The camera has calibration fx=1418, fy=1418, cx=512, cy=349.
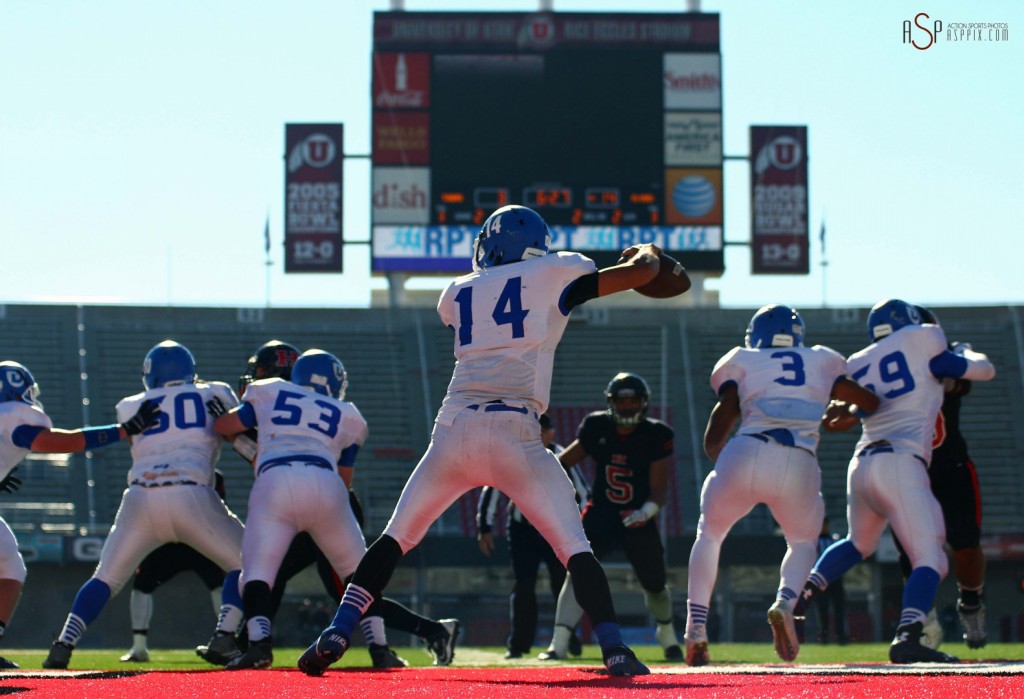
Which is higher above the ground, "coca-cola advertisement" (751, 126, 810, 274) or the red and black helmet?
"coca-cola advertisement" (751, 126, 810, 274)

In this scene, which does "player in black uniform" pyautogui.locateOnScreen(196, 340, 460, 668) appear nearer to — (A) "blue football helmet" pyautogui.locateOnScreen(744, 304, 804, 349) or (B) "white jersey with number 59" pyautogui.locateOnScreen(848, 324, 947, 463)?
(A) "blue football helmet" pyautogui.locateOnScreen(744, 304, 804, 349)

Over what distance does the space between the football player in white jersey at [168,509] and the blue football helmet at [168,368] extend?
11cm

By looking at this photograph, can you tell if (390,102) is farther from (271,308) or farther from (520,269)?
(520,269)

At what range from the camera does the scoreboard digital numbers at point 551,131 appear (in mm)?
25141

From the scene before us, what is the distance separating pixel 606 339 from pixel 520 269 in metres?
25.0

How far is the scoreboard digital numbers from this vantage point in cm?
2514

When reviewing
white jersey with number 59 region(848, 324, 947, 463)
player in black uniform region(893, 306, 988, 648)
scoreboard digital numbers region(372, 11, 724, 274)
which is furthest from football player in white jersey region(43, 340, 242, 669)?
scoreboard digital numbers region(372, 11, 724, 274)

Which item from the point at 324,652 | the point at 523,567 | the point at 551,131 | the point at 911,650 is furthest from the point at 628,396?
the point at 551,131

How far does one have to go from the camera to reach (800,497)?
7090mm

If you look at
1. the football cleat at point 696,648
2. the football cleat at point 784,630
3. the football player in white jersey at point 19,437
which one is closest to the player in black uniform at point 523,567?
the football cleat at point 696,648

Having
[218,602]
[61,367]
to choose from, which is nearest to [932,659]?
[218,602]

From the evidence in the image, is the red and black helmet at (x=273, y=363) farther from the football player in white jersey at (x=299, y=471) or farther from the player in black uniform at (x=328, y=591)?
the football player in white jersey at (x=299, y=471)

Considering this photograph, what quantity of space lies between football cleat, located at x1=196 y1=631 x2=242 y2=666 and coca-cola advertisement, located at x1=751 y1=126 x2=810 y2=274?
72.7 ft

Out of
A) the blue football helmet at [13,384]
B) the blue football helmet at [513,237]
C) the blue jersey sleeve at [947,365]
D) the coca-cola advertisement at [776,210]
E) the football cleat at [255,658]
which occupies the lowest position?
the football cleat at [255,658]
